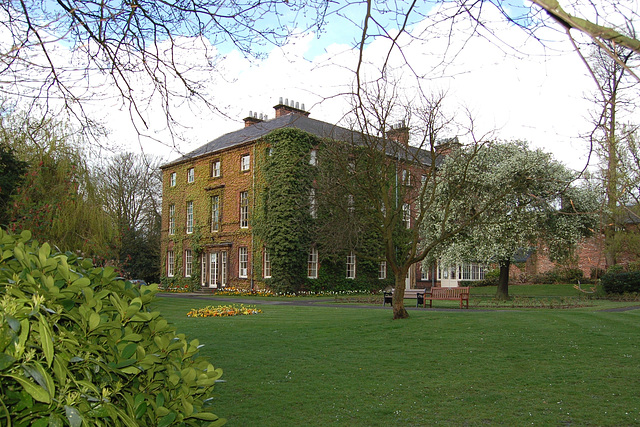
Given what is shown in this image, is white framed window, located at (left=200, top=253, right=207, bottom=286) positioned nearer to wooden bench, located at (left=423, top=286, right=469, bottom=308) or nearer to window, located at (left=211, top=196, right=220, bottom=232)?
window, located at (left=211, top=196, right=220, bottom=232)

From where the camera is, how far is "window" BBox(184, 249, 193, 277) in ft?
112

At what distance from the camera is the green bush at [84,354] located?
5.13 feet

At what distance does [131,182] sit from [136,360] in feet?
142

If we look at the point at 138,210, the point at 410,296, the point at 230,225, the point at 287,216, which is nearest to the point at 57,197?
A: the point at 410,296

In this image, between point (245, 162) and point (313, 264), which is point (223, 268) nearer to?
point (313, 264)

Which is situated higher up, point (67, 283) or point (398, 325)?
point (67, 283)

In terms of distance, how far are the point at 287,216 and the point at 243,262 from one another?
15.8ft

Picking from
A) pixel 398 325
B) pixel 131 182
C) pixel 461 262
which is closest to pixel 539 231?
pixel 461 262

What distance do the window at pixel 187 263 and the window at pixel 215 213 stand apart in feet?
11.1

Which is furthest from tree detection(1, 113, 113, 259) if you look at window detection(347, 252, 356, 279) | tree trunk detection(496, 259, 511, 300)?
tree trunk detection(496, 259, 511, 300)

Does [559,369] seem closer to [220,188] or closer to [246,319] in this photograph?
[246,319]

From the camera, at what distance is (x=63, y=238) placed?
14516 mm

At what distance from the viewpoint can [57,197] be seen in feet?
44.1

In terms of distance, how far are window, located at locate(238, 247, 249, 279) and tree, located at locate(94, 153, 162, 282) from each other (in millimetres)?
12925
